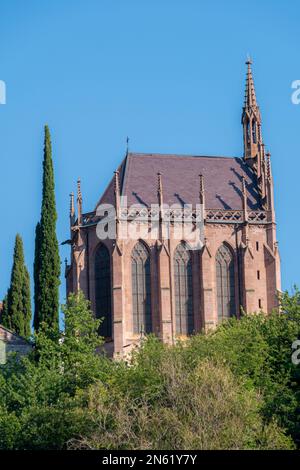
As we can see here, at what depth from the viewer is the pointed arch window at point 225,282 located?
110625 mm

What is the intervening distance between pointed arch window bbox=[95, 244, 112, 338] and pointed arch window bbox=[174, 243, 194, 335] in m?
3.38

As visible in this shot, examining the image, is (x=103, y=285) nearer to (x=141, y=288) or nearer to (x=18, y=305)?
(x=141, y=288)

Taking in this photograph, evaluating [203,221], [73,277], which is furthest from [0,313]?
[203,221]

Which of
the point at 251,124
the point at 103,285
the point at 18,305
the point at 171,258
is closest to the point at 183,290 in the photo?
the point at 171,258

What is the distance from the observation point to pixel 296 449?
77.6m

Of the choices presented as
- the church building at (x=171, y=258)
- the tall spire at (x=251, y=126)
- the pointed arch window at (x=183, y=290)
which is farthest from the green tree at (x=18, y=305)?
the tall spire at (x=251, y=126)

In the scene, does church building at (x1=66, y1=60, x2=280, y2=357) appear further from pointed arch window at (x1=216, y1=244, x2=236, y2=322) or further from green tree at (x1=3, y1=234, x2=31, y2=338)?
green tree at (x1=3, y1=234, x2=31, y2=338)

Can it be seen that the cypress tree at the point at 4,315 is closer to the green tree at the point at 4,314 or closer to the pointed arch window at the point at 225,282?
the green tree at the point at 4,314

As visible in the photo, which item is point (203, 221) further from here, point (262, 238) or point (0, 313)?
point (0, 313)

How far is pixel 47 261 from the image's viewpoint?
324 ft

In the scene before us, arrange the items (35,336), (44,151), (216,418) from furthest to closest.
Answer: (44,151), (35,336), (216,418)

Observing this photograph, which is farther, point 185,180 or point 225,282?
point 185,180

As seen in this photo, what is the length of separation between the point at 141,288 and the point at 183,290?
6.97 feet

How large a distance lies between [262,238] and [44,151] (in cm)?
1479
